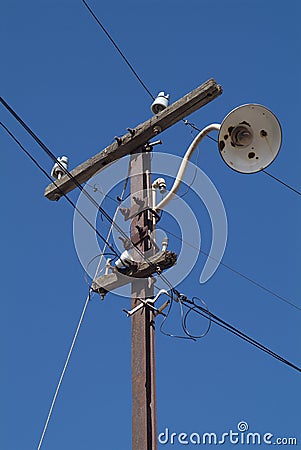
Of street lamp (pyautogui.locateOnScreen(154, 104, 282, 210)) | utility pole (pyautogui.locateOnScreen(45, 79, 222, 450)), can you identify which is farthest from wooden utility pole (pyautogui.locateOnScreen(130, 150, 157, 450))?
street lamp (pyautogui.locateOnScreen(154, 104, 282, 210))

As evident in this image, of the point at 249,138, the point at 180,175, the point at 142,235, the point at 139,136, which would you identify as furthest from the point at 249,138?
the point at 142,235

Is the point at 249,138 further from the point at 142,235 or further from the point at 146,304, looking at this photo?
the point at 146,304

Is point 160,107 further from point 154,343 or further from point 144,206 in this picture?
point 154,343

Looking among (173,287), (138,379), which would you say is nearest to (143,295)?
(173,287)

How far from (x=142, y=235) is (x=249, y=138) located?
43.9 inches

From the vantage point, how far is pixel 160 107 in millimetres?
7004

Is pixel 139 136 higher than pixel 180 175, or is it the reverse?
pixel 139 136

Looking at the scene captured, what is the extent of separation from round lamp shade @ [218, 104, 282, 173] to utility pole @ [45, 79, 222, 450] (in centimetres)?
39

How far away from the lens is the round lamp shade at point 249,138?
636 cm

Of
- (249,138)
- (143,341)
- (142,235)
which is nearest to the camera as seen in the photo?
(143,341)

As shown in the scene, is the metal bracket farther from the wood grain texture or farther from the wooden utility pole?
the wood grain texture

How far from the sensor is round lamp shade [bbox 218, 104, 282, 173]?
6363 millimetres

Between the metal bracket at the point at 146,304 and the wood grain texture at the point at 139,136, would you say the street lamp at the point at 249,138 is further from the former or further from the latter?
the metal bracket at the point at 146,304

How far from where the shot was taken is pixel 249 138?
21.1 ft
